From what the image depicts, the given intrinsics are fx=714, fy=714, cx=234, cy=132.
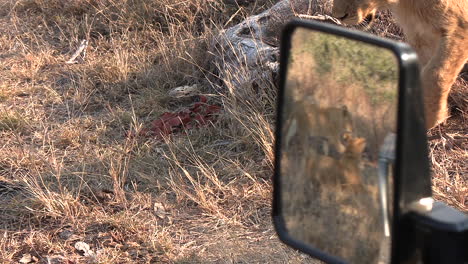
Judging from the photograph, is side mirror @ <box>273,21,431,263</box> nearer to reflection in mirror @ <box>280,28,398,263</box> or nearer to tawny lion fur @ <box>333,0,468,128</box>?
reflection in mirror @ <box>280,28,398,263</box>

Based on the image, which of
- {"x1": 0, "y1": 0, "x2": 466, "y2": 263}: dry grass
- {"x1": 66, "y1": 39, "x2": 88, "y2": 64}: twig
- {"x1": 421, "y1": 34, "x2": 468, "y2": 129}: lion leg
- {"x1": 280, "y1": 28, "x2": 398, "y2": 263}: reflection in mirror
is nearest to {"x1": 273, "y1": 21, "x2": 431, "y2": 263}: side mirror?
{"x1": 280, "y1": 28, "x2": 398, "y2": 263}: reflection in mirror

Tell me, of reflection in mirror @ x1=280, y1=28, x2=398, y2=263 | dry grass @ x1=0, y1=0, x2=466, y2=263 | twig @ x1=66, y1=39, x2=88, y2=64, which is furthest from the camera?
twig @ x1=66, y1=39, x2=88, y2=64

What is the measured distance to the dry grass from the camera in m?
3.50

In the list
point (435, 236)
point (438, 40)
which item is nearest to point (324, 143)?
point (435, 236)

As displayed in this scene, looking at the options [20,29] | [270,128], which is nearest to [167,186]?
[270,128]

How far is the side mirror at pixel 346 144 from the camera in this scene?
1.28 m

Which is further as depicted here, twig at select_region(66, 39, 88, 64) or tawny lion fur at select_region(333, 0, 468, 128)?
twig at select_region(66, 39, 88, 64)

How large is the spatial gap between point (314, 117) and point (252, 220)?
6.71 ft

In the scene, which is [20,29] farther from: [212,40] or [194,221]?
[194,221]

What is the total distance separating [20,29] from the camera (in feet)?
23.3

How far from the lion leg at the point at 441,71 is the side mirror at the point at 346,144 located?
83.9 inches

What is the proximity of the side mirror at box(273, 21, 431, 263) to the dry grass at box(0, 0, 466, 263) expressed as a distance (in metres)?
1.65

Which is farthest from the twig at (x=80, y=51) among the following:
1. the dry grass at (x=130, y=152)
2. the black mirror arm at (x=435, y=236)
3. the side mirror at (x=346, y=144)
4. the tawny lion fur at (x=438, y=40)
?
the black mirror arm at (x=435, y=236)

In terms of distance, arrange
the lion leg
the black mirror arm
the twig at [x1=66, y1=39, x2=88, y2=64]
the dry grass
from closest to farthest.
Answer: the black mirror arm, the dry grass, the lion leg, the twig at [x1=66, y1=39, x2=88, y2=64]
